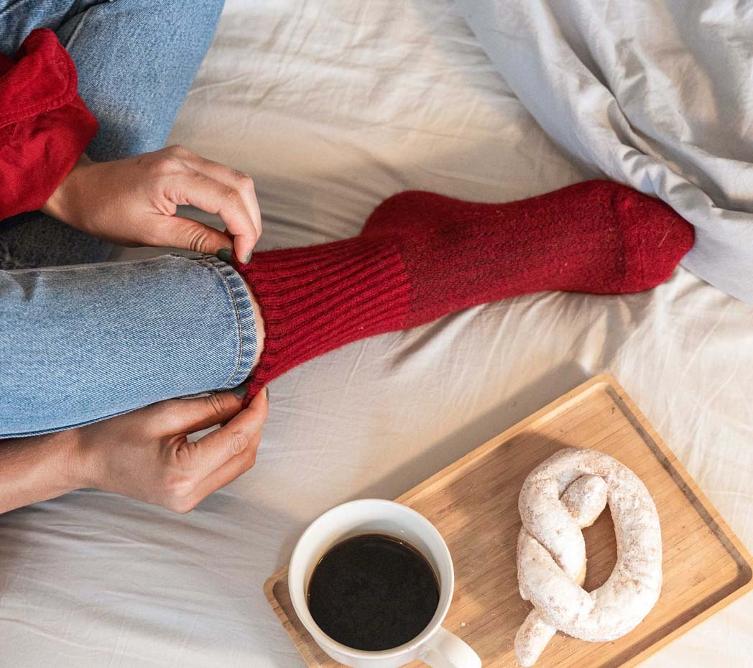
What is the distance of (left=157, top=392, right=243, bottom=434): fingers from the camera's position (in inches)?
25.0

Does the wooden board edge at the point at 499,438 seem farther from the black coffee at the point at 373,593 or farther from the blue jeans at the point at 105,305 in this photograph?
the blue jeans at the point at 105,305

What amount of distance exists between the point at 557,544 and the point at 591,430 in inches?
4.6

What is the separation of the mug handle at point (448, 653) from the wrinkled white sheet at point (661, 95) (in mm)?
420

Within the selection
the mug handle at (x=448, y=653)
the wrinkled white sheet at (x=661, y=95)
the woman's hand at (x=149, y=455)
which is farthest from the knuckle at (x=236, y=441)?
the wrinkled white sheet at (x=661, y=95)

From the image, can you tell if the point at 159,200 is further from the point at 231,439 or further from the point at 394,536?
the point at 394,536

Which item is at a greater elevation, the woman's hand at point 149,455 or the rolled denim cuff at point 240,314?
the rolled denim cuff at point 240,314

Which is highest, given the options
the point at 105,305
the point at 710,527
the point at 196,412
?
the point at 105,305

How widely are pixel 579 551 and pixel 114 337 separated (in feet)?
1.27

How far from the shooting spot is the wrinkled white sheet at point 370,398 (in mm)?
682

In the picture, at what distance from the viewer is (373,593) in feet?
1.91

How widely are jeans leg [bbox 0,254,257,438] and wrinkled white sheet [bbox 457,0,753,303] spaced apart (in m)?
0.37

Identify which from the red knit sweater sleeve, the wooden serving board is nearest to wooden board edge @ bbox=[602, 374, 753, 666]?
the wooden serving board

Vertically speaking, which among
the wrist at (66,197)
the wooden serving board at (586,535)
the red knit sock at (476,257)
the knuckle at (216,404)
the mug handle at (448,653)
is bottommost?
the wooden serving board at (586,535)

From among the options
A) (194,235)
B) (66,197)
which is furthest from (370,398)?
(66,197)
